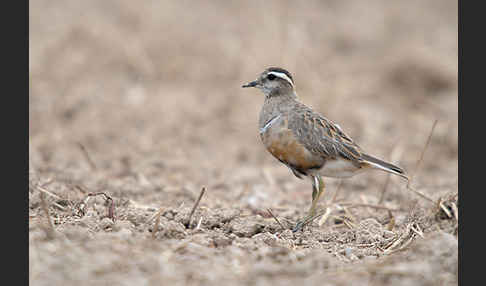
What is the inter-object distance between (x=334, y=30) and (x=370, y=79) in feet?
10.1

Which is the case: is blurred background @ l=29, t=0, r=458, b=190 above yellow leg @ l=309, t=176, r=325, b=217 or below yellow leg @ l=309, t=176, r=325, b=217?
above

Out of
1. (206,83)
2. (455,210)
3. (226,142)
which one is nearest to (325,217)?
(455,210)

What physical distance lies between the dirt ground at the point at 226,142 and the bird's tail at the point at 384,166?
41cm

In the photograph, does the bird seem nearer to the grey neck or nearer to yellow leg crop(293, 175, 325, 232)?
yellow leg crop(293, 175, 325, 232)

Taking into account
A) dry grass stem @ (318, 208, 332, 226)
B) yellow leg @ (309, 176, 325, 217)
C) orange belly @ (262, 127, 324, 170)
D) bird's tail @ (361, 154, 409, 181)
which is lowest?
dry grass stem @ (318, 208, 332, 226)

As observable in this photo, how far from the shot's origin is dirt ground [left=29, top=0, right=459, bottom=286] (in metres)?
5.29

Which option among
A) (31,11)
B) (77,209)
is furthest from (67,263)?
(31,11)

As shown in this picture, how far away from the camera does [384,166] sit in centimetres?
697

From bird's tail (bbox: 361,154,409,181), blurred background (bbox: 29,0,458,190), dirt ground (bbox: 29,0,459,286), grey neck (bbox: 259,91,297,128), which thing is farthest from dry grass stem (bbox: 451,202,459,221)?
blurred background (bbox: 29,0,458,190)

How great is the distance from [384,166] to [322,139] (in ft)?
2.32

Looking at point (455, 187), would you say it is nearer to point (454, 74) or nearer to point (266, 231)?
point (266, 231)

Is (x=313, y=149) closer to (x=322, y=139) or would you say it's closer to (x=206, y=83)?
(x=322, y=139)

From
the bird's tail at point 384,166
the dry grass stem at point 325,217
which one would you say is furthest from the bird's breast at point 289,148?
the dry grass stem at point 325,217

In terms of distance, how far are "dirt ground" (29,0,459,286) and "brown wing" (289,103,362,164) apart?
0.77 meters
